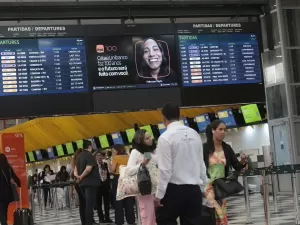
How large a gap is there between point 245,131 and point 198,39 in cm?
744

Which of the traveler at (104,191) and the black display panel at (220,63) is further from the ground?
the black display panel at (220,63)

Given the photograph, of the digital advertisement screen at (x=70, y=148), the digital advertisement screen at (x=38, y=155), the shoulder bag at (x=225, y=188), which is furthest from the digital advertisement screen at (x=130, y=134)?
the shoulder bag at (x=225, y=188)

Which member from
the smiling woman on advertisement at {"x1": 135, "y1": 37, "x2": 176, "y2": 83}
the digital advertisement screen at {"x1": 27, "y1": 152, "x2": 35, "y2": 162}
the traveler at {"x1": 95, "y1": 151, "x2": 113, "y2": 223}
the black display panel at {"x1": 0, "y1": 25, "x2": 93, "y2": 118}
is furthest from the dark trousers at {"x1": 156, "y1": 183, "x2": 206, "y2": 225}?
the digital advertisement screen at {"x1": 27, "y1": 152, "x2": 35, "y2": 162}

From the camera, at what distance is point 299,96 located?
12672 millimetres

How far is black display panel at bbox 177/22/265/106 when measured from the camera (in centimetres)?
1083

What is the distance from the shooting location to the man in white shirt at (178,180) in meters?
4.36

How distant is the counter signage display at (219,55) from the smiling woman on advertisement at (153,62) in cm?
30

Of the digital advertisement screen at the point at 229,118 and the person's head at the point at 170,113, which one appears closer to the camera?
the person's head at the point at 170,113

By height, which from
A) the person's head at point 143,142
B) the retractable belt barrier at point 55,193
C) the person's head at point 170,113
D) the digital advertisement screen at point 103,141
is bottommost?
the retractable belt barrier at point 55,193

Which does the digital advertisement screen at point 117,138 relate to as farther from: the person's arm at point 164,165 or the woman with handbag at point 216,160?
the person's arm at point 164,165

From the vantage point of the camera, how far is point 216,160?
5773 millimetres

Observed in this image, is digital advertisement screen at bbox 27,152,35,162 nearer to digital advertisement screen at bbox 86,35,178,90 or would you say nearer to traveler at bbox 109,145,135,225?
traveler at bbox 109,145,135,225

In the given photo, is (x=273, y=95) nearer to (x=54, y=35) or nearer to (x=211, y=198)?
(x=54, y=35)

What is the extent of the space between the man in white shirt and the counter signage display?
20.7 feet
